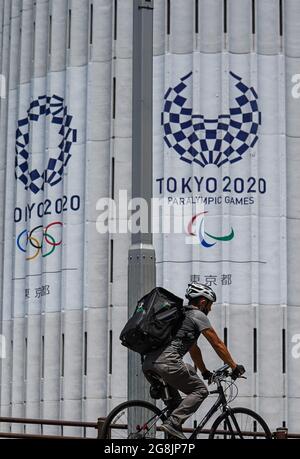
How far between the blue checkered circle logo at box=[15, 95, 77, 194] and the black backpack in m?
12.4

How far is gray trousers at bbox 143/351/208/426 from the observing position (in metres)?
12.7

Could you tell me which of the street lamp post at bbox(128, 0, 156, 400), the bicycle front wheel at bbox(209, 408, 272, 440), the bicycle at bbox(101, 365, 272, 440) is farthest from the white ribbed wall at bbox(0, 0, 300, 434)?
the street lamp post at bbox(128, 0, 156, 400)

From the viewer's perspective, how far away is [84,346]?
2406 centimetres

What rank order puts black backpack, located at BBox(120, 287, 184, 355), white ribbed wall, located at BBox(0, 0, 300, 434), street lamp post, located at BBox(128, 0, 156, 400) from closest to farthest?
black backpack, located at BBox(120, 287, 184, 355)
street lamp post, located at BBox(128, 0, 156, 400)
white ribbed wall, located at BBox(0, 0, 300, 434)

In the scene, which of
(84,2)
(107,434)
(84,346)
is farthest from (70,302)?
(107,434)

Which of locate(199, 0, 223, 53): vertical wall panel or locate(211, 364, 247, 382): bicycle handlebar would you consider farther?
locate(199, 0, 223, 53): vertical wall panel

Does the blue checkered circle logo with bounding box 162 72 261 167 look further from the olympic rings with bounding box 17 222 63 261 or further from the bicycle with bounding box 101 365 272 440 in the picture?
the bicycle with bounding box 101 365 272 440

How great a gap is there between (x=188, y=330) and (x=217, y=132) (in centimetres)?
1133

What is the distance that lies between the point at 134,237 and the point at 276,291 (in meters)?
10.7

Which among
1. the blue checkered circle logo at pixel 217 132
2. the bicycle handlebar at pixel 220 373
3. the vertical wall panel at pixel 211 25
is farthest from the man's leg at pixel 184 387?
the vertical wall panel at pixel 211 25

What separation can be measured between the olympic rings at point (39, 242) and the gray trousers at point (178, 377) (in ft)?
39.7
